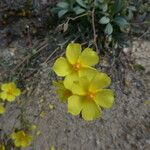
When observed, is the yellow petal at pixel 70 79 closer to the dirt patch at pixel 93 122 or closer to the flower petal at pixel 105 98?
the flower petal at pixel 105 98

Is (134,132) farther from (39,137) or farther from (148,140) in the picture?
(39,137)

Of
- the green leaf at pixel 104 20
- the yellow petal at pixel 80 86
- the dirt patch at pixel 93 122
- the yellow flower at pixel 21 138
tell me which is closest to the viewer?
the yellow petal at pixel 80 86

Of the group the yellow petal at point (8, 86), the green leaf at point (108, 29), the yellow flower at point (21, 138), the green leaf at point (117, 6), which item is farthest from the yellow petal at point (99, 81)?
the green leaf at point (117, 6)

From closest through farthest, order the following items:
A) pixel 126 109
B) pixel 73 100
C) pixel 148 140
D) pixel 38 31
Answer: pixel 73 100 < pixel 148 140 < pixel 126 109 < pixel 38 31

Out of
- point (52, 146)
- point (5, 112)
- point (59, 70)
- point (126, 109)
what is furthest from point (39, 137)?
point (59, 70)

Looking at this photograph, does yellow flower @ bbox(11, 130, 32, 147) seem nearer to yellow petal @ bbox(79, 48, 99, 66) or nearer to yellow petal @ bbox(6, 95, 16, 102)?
yellow petal @ bbox(6, 95, 16, 102)

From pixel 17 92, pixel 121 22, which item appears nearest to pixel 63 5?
pixel 121 22

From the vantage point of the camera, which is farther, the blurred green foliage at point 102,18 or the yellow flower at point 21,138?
the blurred green foliage at point 102,18
